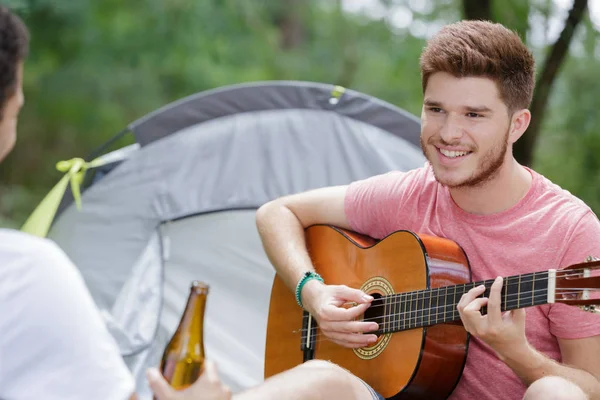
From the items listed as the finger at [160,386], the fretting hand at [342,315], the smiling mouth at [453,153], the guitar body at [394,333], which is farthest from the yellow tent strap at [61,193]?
the finger at [160,386]

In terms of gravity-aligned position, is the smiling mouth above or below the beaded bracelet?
above

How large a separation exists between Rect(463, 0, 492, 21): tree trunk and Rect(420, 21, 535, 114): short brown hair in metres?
1.22

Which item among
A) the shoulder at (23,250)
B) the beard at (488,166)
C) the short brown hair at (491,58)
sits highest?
the short brown hair at (491,58)

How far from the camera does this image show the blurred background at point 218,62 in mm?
4820

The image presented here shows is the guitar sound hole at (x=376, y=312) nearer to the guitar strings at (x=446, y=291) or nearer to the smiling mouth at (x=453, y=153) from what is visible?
the guitar strings at (x=446, y=291)

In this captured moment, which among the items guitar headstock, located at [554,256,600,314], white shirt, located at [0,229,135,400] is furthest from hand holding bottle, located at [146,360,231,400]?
guitar headstock, located at [554,256,600,314]

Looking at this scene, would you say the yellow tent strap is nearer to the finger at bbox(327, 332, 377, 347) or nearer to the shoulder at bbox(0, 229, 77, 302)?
the finger at bbox(327, 332, 377, 347)

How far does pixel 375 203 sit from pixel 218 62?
4.79m

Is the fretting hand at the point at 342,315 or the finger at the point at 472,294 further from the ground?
the finger at the point at 472,294

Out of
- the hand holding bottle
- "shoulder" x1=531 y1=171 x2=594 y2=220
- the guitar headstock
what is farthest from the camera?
"shoulder" x1=531 y1=171 x2=594 y2=220

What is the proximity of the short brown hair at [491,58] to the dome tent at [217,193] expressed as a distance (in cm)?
94

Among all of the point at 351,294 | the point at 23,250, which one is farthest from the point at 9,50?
the point at 351,294

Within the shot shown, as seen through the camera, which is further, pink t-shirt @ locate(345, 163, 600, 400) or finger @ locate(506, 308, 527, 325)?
pink t-shirt @ locate(345, 163, 600, 400)

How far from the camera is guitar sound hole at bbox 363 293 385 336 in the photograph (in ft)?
7.22
